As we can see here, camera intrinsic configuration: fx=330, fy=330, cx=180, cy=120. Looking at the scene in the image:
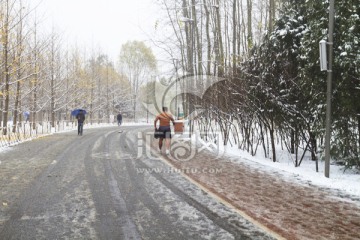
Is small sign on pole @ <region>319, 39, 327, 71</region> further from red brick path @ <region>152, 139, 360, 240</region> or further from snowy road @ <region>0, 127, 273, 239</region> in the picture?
snowy road @ <region>0, 127, 273, 239</region>

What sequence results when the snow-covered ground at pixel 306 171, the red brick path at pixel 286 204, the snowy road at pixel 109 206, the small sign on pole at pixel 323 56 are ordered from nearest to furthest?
the snowy road at pixel 109 206 < the red brick path at pixel 286 204 < the snow-covered ground at pixel 306 171 < the small sign on pole at pixel 323 56

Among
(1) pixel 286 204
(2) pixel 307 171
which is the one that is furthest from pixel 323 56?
(1) pixel 286 204

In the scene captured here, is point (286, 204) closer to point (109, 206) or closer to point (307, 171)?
point (109, 206)

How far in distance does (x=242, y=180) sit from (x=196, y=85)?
39.8ft

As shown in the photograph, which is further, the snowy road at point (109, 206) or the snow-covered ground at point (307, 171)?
the snow-covered ground at point (307, 171)

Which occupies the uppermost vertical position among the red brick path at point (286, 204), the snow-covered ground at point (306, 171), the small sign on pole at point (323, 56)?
the small sign on pole at point (323, 56)

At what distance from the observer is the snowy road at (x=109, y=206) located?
463cm

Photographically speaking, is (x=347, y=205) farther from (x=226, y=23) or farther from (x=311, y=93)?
(x=226, y=23)

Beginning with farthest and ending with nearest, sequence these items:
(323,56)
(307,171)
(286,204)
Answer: (307,171)
(323,56)
(286,204)

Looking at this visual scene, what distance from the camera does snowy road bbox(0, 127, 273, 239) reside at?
463cm

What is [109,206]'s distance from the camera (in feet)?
19.2

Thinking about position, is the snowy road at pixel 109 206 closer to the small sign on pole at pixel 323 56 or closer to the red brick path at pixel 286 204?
the red brick path at pixel 286 204

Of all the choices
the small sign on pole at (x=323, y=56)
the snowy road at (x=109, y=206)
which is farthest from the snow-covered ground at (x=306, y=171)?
the snowy road at (x=109, y=206)

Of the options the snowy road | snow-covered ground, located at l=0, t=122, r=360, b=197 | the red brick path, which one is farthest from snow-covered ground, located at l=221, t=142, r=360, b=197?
the snowy road
